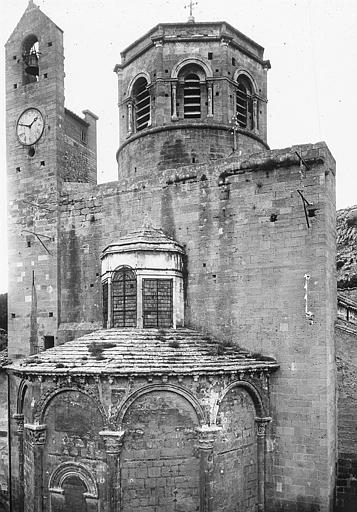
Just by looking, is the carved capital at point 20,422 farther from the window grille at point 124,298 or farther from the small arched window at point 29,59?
the small arched window at point 29,59

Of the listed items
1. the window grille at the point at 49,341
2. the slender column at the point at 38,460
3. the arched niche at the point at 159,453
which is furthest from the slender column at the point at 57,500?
the window grille at the point at 49,341

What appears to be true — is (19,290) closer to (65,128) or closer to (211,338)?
(65,128)

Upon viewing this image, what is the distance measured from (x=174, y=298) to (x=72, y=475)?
217 inches

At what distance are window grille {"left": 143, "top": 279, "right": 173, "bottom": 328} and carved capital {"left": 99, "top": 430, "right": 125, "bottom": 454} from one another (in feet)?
11.7

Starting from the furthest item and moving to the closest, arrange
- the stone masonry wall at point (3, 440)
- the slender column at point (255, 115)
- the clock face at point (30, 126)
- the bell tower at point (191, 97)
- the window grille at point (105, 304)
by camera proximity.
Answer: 1. the slender column at point (255, 115)
2. the clock face at point (30, 126)
3. the bell tower at point (191, 97)
4. the stone masonry wall at point (3, 440)
5. the window grille at point (105, 304)

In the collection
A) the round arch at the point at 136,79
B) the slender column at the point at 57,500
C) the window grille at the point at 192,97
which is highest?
the round arch at the point at 136,79

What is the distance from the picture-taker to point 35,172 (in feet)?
62.5

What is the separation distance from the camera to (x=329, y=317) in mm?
14047

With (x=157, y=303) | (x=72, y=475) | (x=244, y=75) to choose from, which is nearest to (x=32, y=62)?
(x=244, y=75)

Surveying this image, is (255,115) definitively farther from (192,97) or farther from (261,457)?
(261,457)

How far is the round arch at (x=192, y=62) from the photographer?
61.1ft

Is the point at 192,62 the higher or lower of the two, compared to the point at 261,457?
higher

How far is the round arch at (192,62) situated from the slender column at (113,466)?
41.1ft

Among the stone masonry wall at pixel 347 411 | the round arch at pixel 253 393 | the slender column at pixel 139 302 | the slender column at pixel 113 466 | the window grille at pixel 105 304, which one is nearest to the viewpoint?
the slender column at pixel 113 466
